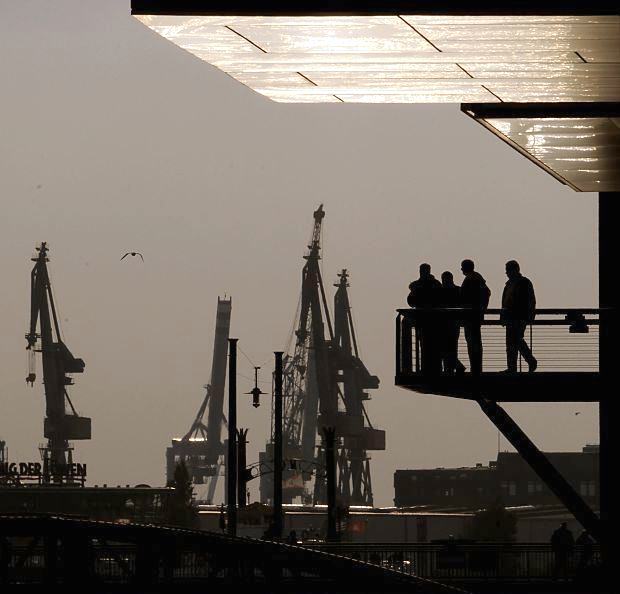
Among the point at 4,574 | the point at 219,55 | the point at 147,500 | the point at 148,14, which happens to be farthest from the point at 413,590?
the point at 147,500

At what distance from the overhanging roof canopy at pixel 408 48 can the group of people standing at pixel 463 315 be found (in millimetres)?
2234

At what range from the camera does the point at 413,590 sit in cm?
1407

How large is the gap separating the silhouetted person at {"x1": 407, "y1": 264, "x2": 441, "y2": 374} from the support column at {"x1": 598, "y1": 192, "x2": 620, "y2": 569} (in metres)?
2.32

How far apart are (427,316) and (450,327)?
41cm

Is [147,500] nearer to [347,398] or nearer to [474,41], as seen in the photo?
[347,398]

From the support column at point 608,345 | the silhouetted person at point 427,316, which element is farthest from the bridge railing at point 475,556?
the silhouetted person at point 427,316

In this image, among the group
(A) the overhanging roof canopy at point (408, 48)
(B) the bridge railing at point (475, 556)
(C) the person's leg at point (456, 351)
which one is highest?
(A) the overhanging roof canopy at point (408, 48)

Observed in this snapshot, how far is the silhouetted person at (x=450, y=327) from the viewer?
88.0ft

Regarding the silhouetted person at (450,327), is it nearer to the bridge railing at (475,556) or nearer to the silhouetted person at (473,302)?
the silhouetted person at (473,302)

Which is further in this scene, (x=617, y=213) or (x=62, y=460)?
(x=62, y=460)

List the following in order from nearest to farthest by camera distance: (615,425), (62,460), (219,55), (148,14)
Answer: (148,14)
(219,55)
(615,425)
(62,460)

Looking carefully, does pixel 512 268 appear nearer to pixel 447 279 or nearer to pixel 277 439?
pixel 447 279

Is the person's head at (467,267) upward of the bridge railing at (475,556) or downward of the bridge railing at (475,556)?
upward

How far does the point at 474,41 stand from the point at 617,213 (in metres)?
10.7
